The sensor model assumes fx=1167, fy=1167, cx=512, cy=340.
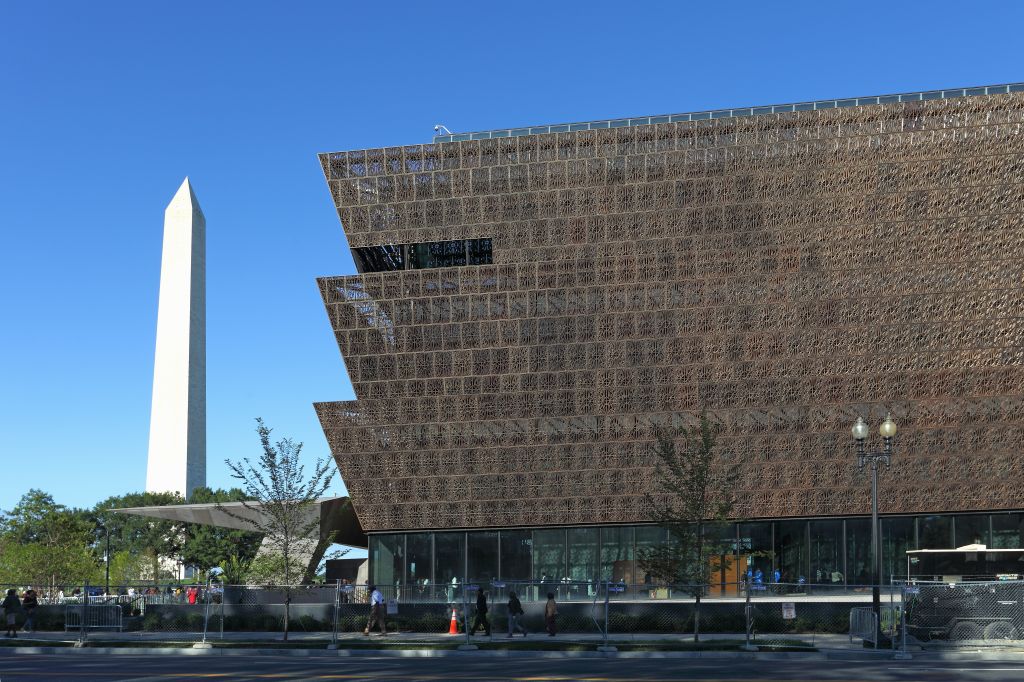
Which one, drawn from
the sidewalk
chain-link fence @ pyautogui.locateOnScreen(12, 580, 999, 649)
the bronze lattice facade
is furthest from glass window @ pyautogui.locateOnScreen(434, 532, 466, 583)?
the sidewalk

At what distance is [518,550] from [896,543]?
18359mm

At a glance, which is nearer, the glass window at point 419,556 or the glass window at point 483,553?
the glass window at point 483,553

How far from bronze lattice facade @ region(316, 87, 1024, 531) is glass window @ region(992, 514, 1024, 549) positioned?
1.22m

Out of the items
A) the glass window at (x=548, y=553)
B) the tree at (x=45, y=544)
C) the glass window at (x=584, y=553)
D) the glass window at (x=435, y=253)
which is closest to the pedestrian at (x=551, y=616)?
the glass window at (x=584, y=553)

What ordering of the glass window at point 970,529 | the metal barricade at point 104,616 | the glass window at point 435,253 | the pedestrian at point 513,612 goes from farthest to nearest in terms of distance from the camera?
the glass window at point 435,253, the glass window at point 970,529, the metal barricade at point 104,616, the pedestrian at point 513,612

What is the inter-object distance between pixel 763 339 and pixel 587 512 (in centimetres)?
1199

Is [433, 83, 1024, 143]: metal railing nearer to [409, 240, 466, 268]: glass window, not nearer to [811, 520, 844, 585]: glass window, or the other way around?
[409, 240, 466, 268]: glass window

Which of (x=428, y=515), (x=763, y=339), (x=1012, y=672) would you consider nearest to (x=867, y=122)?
(x=763, y=339)

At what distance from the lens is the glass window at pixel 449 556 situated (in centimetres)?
5928

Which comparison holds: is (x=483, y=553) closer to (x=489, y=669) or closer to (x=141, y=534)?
(x=489, y=669)

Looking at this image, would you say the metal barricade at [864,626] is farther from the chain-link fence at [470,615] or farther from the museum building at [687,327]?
the museum building at [687,327]

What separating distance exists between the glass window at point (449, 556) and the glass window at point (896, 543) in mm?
20582

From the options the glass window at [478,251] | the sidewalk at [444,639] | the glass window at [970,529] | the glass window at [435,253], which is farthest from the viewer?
the glass window at [435,253]

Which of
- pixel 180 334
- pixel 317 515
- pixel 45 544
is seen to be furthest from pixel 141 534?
pixel 317 515
